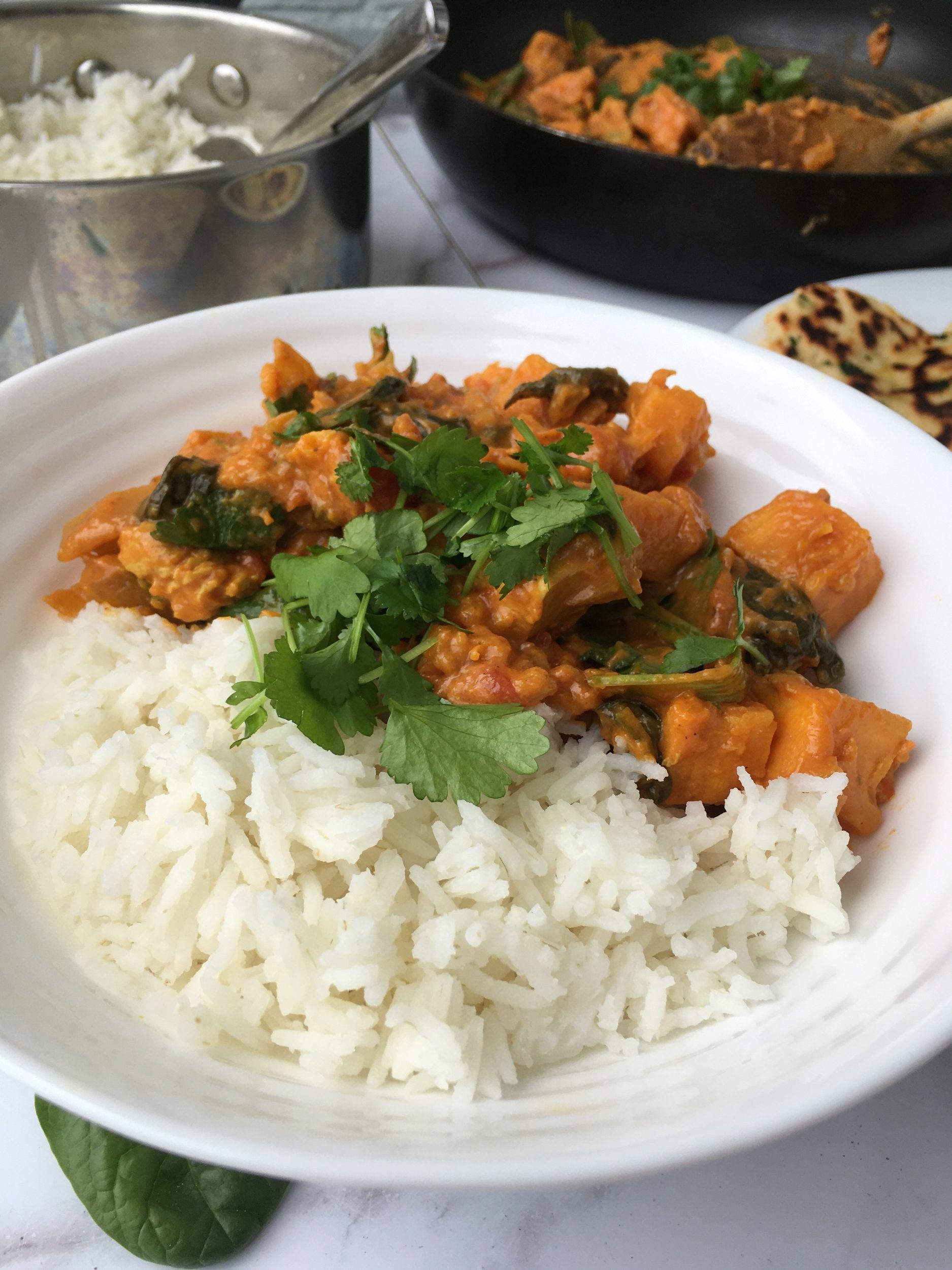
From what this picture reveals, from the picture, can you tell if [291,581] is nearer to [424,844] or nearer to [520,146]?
[424,844]

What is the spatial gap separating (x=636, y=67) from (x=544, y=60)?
48 cm

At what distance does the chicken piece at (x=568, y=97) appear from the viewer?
5293mm

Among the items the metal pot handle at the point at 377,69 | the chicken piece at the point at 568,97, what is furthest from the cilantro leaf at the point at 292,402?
the chicken piece at the point at 568,97

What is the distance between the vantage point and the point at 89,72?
4543 mm

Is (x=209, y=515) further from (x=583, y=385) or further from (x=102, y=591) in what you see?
(x=583, y=385)

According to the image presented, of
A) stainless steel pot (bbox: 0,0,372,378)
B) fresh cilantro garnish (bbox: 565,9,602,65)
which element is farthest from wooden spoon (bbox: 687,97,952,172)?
stainless steel pot (bbox: 0,0,372,378)

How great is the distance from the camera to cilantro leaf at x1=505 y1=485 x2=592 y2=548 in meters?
2.18

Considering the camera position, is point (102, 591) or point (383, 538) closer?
point (383, 538)

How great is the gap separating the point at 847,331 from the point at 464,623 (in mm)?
2237

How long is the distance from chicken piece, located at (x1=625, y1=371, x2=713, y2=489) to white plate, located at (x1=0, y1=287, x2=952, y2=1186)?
248 millimetres

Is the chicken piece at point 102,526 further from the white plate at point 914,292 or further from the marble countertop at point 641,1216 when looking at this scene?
the white plate at point 914,292

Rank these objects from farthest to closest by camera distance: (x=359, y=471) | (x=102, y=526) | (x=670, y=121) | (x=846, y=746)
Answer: (x=670, y=121)
(x=102, y=526)
(x=359, y=471)
(x=846, y=746)

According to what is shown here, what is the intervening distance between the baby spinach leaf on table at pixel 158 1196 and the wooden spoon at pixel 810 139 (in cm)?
436

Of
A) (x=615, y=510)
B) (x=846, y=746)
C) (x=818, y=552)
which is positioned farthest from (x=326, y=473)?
(x=846, y=746)
